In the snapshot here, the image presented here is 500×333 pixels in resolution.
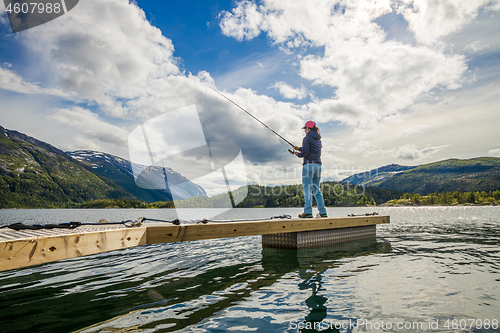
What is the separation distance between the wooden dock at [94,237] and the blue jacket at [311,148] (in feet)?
8.17

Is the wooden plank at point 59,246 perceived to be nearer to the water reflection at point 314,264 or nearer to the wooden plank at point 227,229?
the wooden plank at point 227,229

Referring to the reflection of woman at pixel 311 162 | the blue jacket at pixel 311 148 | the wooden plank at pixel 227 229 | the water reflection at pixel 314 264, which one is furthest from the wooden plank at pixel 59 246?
the blue jacket at pixel 311 148

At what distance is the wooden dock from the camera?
3.15 metres

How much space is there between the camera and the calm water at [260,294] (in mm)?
3562

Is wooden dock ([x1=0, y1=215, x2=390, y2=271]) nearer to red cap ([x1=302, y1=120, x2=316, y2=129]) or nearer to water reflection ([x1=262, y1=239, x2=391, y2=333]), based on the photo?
water reflection ([x1=262, y1=239, x2=391, y2=333])

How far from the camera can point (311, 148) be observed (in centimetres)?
908

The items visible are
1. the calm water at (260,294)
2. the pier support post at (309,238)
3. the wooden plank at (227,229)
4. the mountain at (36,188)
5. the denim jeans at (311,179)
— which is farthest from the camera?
the mountain at (36,188)

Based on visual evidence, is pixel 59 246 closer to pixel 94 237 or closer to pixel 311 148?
pixel 94 237

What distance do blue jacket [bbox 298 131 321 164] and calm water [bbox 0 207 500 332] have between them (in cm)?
346

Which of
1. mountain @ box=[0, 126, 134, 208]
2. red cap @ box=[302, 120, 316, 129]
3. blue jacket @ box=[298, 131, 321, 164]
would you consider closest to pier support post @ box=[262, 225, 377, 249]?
blue jacket @ box=[298, 131, 321, 164]

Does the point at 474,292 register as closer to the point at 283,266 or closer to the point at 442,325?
the point at 442,325

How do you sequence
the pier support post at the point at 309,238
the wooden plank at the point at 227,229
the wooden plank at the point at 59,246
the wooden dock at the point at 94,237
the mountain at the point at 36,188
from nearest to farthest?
the wooden plank at the point at 59,246 < the wooden dock at the point at 94,237 < the wooden plank at the point at 227,229 < the pier support post at the point at 309,238 < the mountain at the point at 36,188

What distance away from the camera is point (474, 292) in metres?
4.68

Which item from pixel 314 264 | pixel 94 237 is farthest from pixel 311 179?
pixel 94 237
